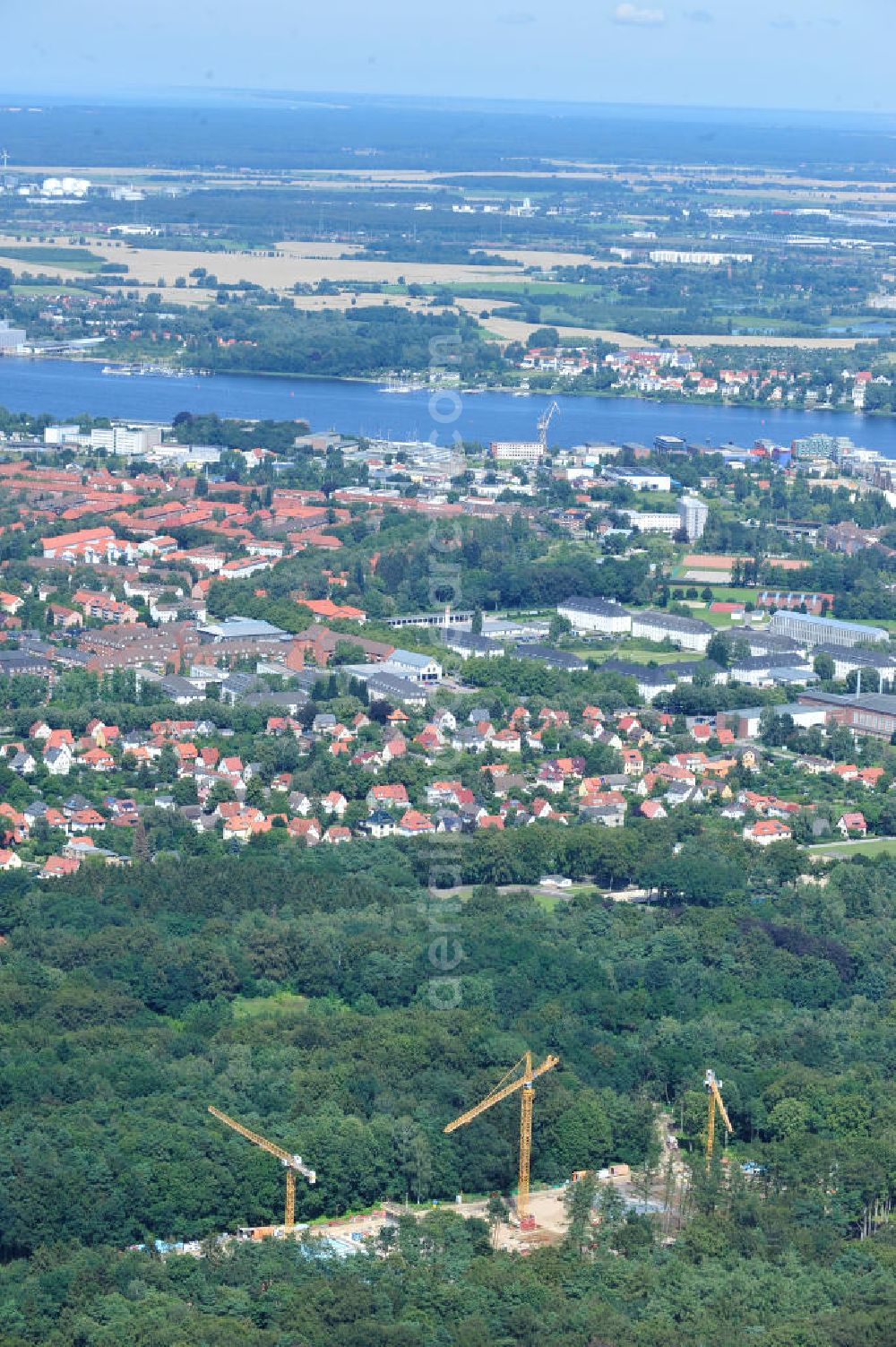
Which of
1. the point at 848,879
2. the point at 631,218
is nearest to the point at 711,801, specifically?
the point at 848,879

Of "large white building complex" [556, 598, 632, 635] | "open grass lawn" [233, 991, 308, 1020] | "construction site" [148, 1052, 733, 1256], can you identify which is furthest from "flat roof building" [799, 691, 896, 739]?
"construction site" [148, 1052, 733, 1256]

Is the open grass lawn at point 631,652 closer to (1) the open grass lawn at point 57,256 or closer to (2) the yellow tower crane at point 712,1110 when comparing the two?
(2) the yellow tower crane at point 712,1110

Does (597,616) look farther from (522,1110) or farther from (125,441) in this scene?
(522,1110)

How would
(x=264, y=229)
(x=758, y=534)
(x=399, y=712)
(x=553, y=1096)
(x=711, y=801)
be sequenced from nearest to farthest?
(x=553, y=1096) → (x=711, y=801) → (x=399, y=712) → (x=758, y=534) → (x=264, y=229)

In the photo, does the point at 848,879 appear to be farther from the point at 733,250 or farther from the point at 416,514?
the point at 733,250

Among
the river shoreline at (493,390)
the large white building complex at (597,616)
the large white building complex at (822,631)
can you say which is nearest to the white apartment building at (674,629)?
the large white building complex at (597,616)

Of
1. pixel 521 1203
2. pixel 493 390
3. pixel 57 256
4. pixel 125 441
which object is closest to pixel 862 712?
pixel 521 1203
